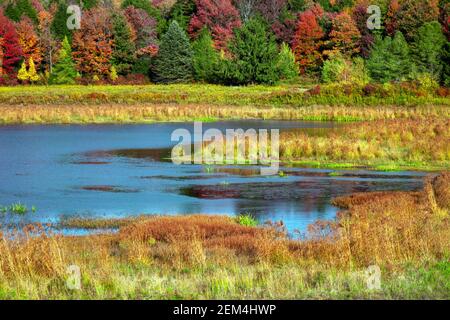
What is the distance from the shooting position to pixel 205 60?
329 ft

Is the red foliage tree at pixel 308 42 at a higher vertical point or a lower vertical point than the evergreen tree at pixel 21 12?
lower

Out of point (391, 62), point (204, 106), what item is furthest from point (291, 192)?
point (391, 62)

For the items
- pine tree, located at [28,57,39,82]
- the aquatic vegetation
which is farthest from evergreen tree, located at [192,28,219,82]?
the aquatic vegetation

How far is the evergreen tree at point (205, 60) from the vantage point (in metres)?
99.6

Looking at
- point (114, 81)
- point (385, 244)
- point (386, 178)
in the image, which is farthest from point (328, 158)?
point (114, 81)

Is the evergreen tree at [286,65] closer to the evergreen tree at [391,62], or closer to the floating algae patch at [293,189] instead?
the evergreen tree at [391,62]

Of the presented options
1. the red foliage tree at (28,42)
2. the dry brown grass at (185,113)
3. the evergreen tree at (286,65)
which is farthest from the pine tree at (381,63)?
the red foliage tree at (28,42)

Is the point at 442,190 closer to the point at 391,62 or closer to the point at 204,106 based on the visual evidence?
the point at 204,106

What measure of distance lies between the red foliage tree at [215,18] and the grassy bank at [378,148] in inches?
2992

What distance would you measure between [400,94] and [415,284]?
189ft

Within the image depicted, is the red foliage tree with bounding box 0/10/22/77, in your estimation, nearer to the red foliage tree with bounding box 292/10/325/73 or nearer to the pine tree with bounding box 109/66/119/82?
the pine tree with bounding box 109/66/119/82
